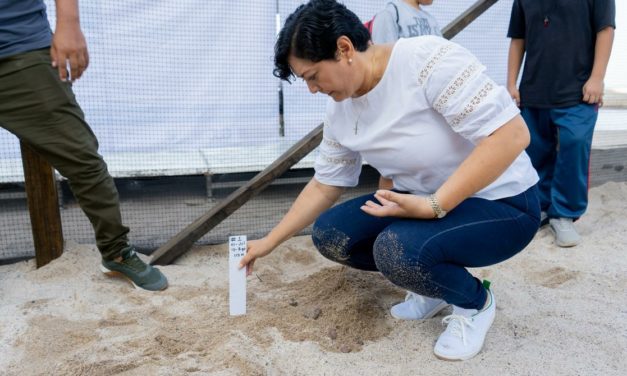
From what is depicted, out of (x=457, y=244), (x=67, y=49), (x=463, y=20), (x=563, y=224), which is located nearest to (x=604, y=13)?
(x=463, y=20)

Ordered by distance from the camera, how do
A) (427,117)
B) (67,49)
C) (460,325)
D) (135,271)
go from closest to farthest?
(427,117) < (460,325) < (67,49) < (135,271)

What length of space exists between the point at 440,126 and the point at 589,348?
2.57 feet

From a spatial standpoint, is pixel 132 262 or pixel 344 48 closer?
pixel 344 48

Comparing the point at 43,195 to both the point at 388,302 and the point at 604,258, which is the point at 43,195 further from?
the point at 604,258

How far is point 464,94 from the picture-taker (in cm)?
125

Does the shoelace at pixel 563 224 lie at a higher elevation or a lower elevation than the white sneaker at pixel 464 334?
lower

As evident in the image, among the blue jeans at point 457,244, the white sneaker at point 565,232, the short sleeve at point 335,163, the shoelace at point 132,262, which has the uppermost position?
the short sleeve at point 335,163

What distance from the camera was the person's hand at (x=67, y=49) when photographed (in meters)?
1.57

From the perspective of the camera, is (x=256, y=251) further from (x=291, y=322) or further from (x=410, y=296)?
(x=410, y=296)

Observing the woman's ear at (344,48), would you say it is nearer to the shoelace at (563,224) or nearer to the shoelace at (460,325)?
the shoelace at (460,325)

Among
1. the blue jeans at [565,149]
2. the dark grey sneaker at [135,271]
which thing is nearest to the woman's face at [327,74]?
the dark grey sneaker at [135,271]

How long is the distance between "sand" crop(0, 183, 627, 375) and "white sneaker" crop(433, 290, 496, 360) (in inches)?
1.2

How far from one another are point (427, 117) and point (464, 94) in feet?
0.42

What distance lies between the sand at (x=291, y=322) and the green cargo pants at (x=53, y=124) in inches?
13.8
